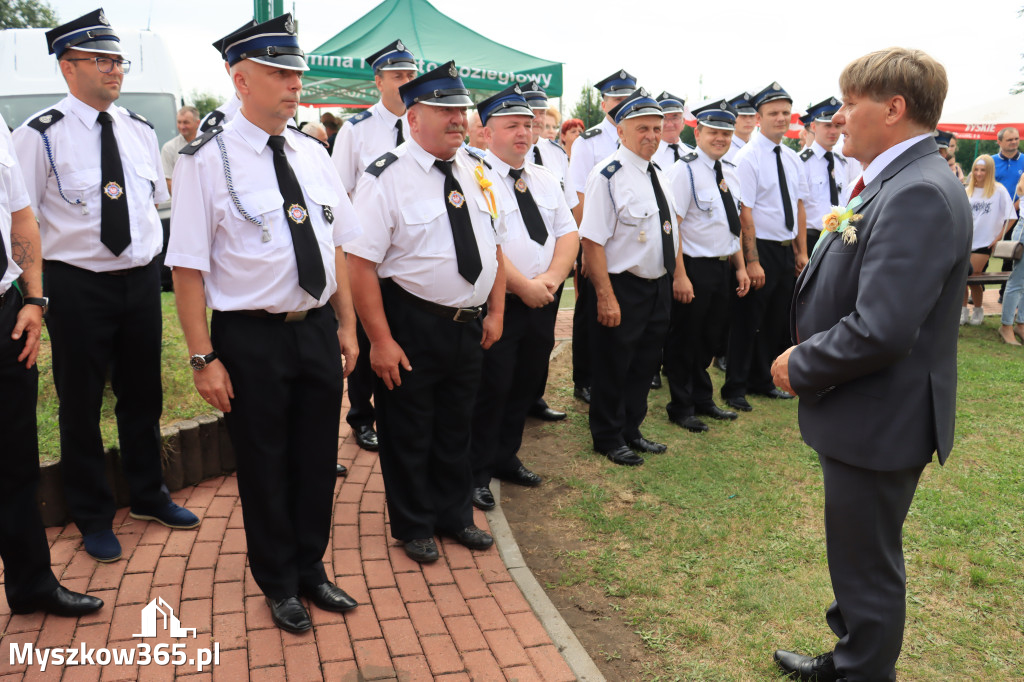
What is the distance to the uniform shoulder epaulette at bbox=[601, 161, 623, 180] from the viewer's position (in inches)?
193

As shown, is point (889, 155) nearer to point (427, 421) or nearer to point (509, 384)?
point (427, 421)

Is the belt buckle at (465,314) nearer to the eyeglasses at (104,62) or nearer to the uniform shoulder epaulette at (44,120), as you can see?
the eyeglasses at (104,62)

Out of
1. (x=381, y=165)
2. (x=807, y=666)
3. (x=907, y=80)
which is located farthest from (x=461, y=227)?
(x=807, y=666)

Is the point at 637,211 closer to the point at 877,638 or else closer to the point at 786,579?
the point at 786,579

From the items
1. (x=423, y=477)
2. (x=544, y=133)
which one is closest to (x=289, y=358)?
(x=423, y=477)

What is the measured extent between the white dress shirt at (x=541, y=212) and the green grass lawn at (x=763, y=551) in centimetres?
143

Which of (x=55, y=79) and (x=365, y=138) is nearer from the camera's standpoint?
(x=365, y=138)

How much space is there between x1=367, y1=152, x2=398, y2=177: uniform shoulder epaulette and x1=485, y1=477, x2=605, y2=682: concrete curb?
1.98 m

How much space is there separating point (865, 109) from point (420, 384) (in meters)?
2.20

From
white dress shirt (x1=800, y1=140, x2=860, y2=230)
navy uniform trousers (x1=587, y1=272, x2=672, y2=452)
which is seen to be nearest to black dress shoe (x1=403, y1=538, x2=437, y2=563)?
navy uniform trousers (x1=587, y1=272, x2=672, y2=452)

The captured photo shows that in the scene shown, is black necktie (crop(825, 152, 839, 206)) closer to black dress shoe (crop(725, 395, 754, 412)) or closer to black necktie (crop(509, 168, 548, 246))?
black dress shoe (crop(725, 395, 754, 412))

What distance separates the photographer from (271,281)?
2.87 meters

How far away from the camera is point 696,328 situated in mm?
5805

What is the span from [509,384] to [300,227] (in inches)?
68.4
